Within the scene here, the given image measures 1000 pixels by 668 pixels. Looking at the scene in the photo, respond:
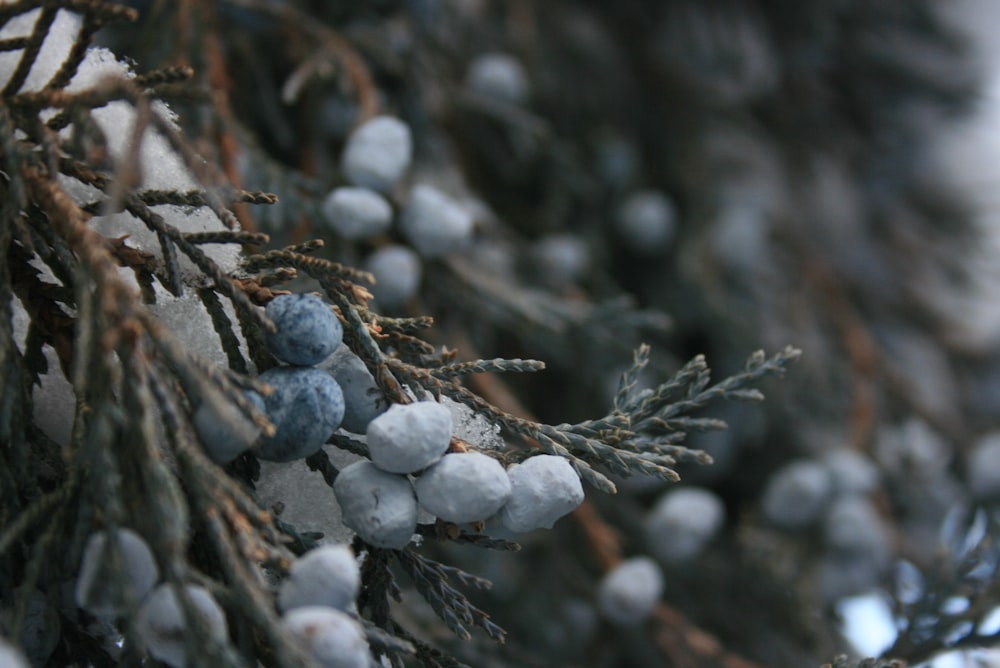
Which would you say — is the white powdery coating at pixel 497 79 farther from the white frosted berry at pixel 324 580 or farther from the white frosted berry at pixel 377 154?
the white frosted berry at pixel 324 580

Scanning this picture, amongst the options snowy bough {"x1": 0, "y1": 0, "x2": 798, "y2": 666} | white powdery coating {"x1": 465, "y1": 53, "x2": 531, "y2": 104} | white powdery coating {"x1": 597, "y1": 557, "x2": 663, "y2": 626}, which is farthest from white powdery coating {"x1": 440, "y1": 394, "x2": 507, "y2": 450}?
white powdery coating {"x1": 465, "y1": 53, "x2": 531, "y2": 104}

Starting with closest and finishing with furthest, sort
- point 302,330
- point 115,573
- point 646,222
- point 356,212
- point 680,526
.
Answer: point 115,573, point 302,330, point 356,212, point 680,526, point 646,222

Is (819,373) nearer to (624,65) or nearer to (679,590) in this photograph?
(679,590)

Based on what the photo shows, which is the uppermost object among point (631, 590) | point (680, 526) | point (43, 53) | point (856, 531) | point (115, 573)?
point (856, 531)

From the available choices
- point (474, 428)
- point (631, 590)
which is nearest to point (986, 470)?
point (631, 590)

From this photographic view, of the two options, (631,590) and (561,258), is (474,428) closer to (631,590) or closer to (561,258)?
(631,590)

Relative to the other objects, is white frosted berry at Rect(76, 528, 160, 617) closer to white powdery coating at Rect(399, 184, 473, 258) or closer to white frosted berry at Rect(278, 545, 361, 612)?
white frosted berry at Rect(278, 545, 361, 612)

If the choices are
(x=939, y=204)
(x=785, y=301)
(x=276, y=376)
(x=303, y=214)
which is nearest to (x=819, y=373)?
(x=785, y=301)
